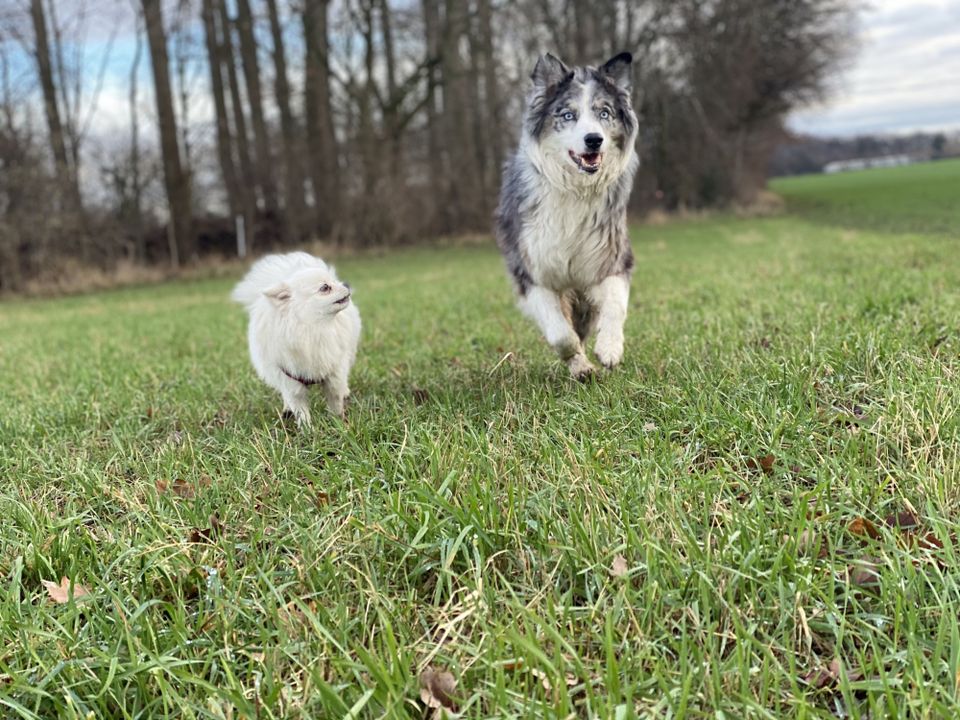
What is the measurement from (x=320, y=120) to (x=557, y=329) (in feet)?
71.5

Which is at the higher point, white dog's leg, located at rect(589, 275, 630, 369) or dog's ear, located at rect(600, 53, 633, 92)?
dog's ear, located at rect(600, 53, 633, 92)

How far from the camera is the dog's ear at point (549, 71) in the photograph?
4.18 m

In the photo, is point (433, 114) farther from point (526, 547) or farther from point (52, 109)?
point (526, 547)

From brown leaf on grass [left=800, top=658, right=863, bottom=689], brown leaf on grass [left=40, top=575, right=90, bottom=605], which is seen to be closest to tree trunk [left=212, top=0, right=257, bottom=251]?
brown leaf on grass [left=40, top=575, right=90, bottom=605]

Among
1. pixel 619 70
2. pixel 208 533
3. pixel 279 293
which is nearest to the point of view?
pixel 208 533

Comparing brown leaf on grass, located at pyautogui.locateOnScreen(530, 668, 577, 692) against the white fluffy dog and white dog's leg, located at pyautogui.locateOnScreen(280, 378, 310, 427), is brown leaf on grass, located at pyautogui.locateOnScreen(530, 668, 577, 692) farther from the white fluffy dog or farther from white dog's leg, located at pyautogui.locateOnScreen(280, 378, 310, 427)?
white dog's leg, located at pyautogui.locateOnScreen(280, 378, 310, 427)

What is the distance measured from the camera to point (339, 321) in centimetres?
392

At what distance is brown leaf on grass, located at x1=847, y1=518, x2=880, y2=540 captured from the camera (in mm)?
2008

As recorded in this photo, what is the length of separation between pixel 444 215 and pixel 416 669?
2544 cm

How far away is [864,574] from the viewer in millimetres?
1855

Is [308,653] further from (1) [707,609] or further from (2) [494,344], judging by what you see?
(2) [494,344]

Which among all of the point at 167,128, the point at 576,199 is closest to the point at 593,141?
the point at 576,199

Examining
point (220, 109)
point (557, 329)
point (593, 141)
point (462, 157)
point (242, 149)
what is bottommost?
point (557, 329)

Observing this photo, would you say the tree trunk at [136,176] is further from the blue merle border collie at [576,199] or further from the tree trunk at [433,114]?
the blue merle border collie at [576,199]
